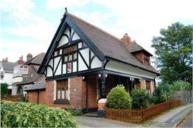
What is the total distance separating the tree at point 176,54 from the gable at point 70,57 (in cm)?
2642

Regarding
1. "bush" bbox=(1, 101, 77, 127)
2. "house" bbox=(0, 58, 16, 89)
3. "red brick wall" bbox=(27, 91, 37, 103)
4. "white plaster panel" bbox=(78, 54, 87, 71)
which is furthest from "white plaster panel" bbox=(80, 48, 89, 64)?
"house" bbox=(0, 58, 16, 89)

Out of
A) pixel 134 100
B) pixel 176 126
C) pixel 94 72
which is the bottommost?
pixel 176 126

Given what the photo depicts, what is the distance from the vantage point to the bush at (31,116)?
6.94 m

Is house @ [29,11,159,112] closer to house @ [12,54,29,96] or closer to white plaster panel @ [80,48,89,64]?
white plaster panel @ [80,48,89,64]

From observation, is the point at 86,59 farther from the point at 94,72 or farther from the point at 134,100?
the point at 134,100

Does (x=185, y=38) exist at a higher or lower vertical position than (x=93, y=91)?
higher

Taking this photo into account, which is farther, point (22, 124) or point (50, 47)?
point (50, 47)

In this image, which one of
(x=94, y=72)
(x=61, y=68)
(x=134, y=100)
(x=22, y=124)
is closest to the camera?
(x=22, y=124)

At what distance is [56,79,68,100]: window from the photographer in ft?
83.1

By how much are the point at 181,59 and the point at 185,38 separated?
3.75 metres

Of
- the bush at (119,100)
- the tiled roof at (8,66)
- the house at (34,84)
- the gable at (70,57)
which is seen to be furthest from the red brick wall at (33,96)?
the tiled roof at (8,66)

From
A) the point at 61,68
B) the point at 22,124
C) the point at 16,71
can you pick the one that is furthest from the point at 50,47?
the point at 16,71

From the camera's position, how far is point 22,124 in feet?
23.3

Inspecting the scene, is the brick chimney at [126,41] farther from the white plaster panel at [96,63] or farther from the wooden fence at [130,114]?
the wooden fence at [130,114]
